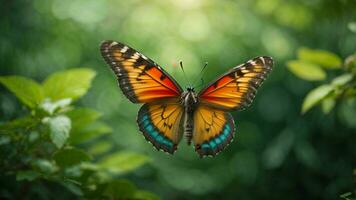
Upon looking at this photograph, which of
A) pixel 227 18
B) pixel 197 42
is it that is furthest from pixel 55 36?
pixel 227 18

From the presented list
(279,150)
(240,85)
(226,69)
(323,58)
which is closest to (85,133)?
(240,85)

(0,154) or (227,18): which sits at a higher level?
(227,18)

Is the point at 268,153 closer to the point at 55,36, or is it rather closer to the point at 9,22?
the point at 55,36

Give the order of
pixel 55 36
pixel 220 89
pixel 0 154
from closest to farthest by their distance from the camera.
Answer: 1. pixel 0 154
2. pixel 220 89
3. pixel 55 36

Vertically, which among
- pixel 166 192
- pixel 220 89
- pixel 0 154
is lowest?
pixel 166 192

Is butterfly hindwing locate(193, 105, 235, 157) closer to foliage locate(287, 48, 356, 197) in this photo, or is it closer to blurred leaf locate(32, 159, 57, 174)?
foliage locate(287, 48, 356, 197)

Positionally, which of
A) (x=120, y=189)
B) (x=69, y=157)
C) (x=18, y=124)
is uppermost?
(x=18, y=124)

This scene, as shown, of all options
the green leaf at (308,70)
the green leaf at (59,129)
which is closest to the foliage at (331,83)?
the green leaf at (308,70)

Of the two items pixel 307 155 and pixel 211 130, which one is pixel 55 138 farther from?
pixel 307 155

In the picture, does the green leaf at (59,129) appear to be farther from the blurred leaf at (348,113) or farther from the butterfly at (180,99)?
the blurred leaf at (348,113)
